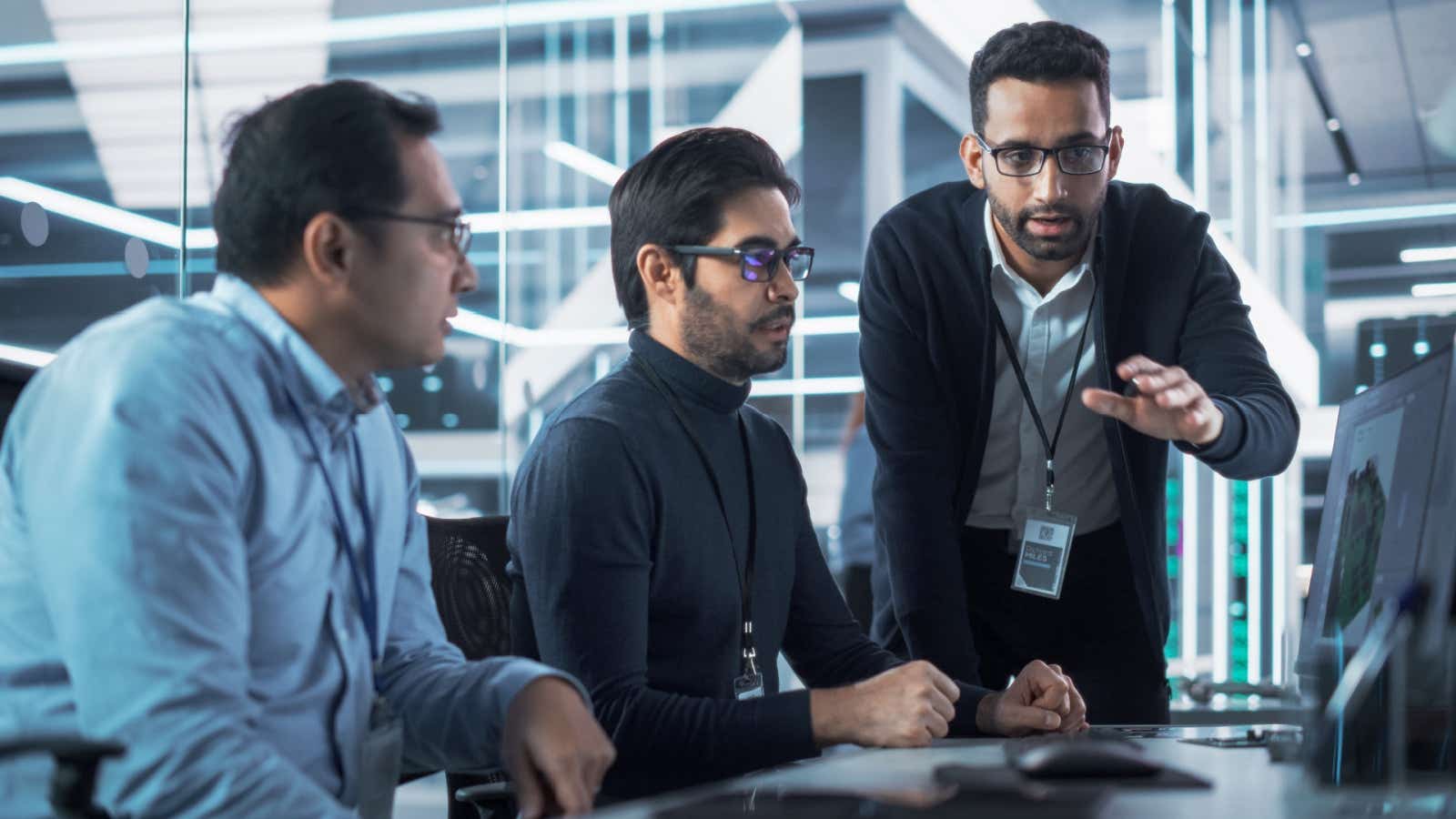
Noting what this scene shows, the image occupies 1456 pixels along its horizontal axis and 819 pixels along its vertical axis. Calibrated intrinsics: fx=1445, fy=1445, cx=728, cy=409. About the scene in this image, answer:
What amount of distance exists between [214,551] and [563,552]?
0.59 meters

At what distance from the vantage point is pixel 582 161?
607 centimetres

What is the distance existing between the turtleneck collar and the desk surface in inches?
21.9

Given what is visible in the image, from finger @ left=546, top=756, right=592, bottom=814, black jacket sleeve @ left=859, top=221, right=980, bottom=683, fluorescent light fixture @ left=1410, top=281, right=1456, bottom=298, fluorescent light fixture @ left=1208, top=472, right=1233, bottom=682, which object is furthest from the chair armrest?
fluorescent light fixture @ left=1410, top=281, right=1456, bottom=298

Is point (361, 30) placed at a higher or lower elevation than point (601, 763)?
higher

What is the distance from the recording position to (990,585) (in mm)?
2143

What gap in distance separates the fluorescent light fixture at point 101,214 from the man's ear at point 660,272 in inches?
37.0

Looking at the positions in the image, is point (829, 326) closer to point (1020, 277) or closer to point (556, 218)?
point (556, 218)

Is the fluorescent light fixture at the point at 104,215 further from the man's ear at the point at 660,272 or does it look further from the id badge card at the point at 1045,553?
the id badge card at the point at 1045,553

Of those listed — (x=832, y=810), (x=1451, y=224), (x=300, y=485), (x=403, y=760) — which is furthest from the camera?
(x=1451, y=224)

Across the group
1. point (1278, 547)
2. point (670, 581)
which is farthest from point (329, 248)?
point (1278, 547)

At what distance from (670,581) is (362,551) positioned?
491 mm

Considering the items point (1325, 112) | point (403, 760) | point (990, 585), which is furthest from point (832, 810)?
point (1325, 112)

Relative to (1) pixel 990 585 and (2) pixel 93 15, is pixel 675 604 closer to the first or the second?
(1) pixel 990 585

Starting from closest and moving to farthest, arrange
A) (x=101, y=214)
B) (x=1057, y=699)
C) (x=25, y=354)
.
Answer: (x=1057, y=699), (x=25, y=354), (x=101, y=214)
